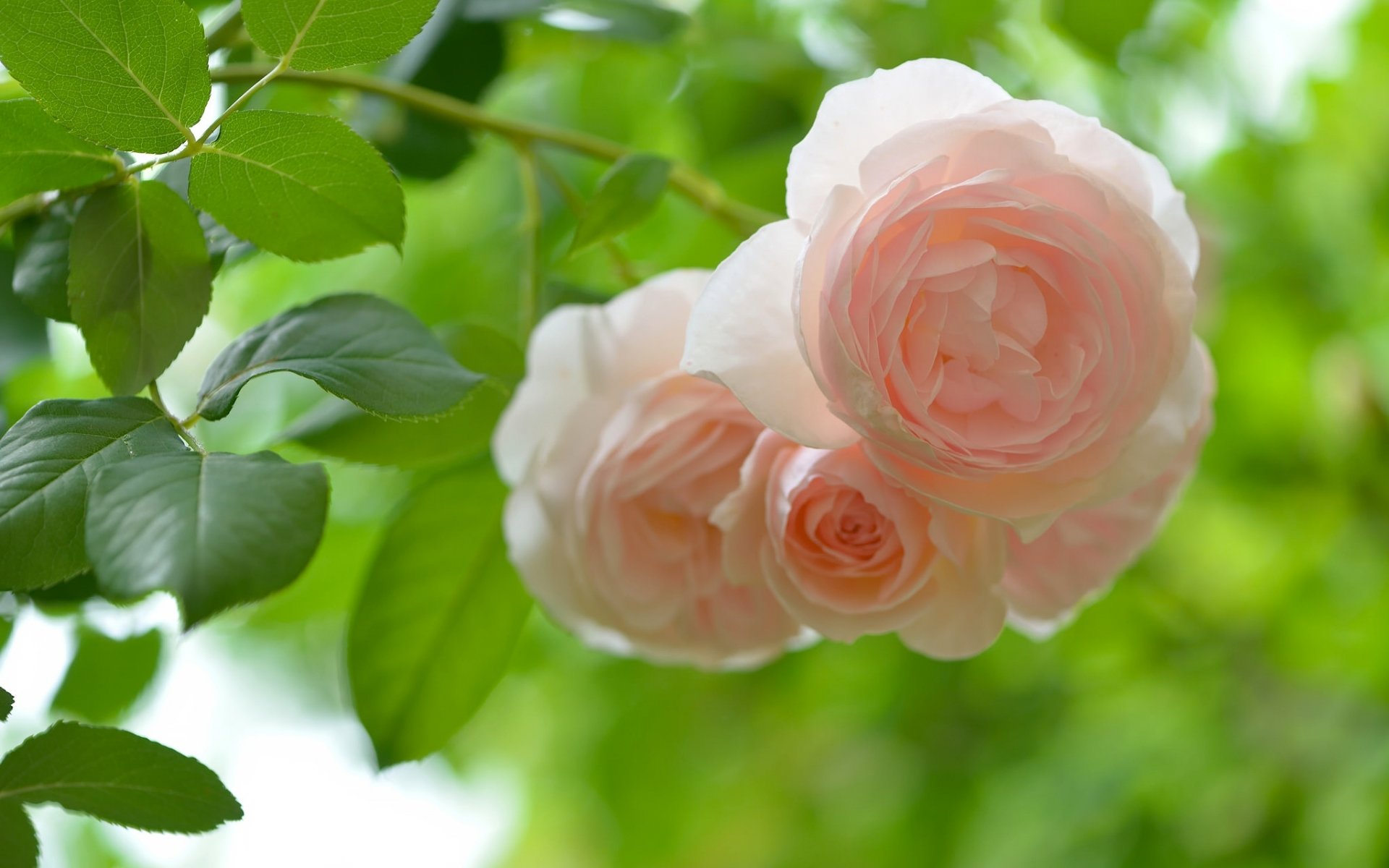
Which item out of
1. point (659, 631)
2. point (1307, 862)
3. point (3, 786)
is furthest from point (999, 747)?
point (3, 786)

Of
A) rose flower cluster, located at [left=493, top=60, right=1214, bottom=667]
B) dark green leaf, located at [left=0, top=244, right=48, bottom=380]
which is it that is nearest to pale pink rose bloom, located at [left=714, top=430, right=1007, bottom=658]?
rose flower cluster, located at [left=493, top=60, right=1214, bottom=667]

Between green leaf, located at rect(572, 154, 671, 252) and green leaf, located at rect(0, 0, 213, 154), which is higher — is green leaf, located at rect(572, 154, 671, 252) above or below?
below

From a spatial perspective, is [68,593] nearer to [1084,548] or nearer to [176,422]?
[176,422]

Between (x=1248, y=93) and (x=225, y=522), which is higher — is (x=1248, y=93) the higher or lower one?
the lower one

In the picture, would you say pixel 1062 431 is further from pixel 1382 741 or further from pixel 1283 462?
pixel 1283 462

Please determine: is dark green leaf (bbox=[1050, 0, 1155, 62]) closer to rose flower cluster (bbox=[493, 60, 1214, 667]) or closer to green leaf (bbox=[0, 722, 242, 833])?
rose flower cluster (bbox=[493, 60, 1214, 667])
